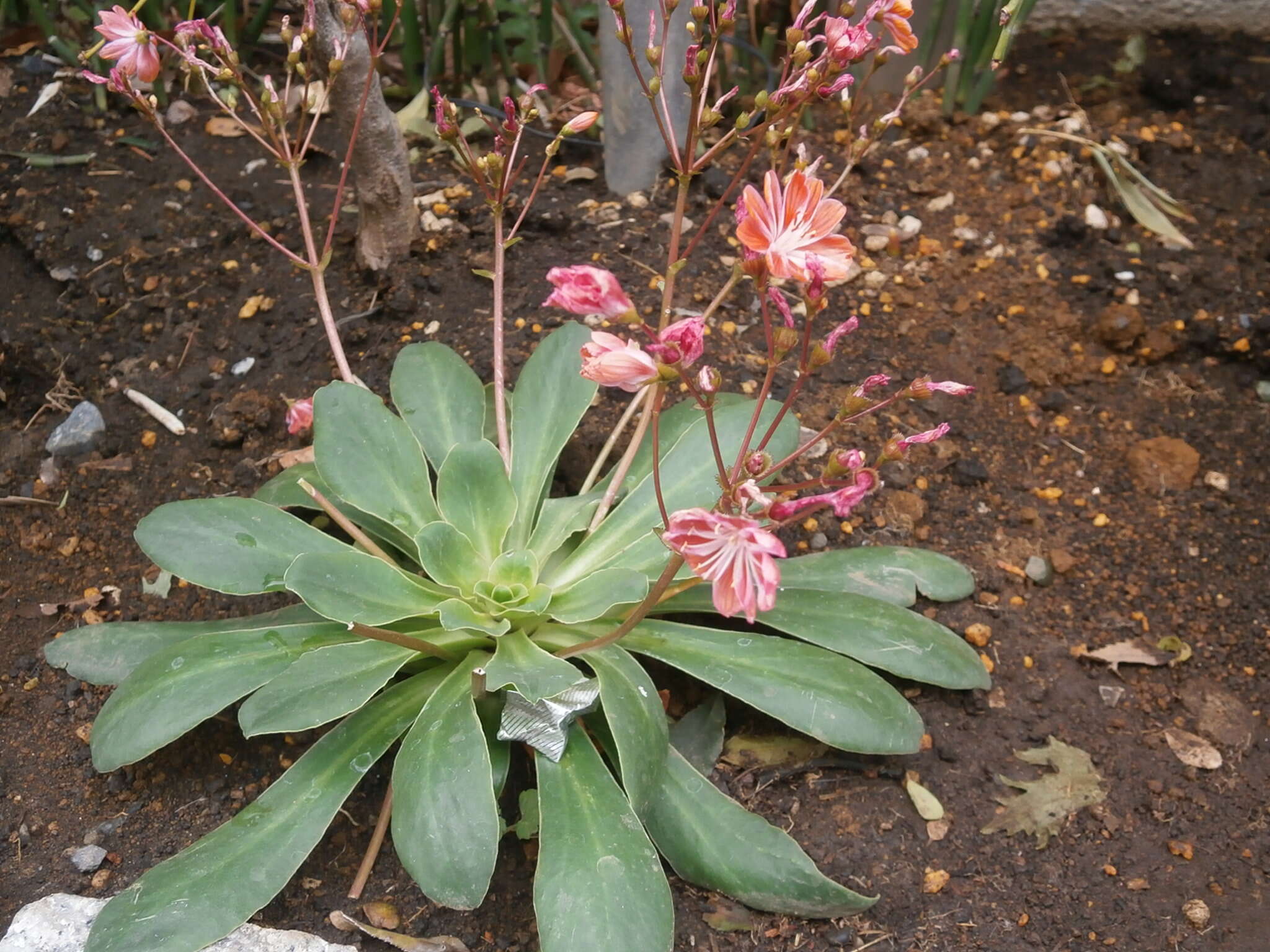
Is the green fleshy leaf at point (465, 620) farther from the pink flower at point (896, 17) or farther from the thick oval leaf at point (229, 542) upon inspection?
the pink flower at point (896, 17)

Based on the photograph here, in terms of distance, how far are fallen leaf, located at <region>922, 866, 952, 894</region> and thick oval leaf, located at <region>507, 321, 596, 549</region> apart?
964mm

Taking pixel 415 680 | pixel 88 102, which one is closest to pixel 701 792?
pixel 415 680

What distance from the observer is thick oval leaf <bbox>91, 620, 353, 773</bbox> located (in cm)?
172

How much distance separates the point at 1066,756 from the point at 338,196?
5.79 ft

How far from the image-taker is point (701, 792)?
1793 mm

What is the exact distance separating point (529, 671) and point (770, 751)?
580mm

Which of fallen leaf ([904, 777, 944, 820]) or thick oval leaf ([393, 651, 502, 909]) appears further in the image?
fallen leaf ([904, 777, 944, 820])

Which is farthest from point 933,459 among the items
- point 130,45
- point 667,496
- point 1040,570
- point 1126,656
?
point 130,45

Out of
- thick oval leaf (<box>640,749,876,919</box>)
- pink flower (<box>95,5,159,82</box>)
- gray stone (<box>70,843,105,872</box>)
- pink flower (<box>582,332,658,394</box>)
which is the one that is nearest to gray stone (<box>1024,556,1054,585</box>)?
thick oval leaf (<box>640,749,876,919</box>)

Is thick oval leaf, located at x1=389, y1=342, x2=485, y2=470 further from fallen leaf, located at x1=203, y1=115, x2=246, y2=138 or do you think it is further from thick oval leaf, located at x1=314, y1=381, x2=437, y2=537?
fallen leaf, located at x1=203, y1=115, x2=246, y2=138

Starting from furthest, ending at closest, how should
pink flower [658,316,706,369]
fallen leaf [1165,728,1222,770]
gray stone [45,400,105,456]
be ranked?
gray stone [45,400,105,456] → fallen leaf [1165,728,1222,770] → pink flower [658,316,706,369]

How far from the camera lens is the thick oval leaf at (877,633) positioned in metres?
1.93

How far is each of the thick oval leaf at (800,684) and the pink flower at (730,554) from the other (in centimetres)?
62

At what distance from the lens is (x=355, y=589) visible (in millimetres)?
1731
